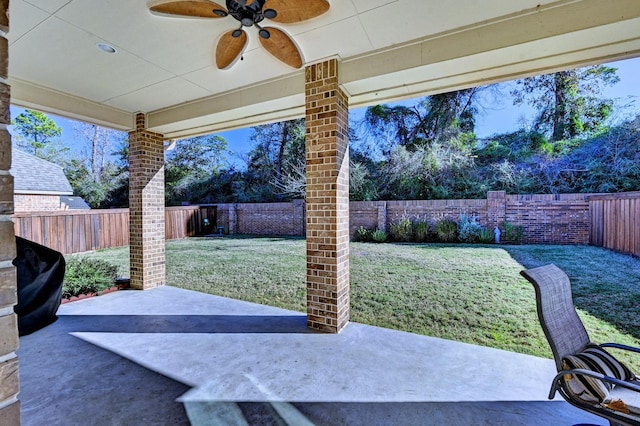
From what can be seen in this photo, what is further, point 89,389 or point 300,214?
point 300,214

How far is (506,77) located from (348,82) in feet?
5.12

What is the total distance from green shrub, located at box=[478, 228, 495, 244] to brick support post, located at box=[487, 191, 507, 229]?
27 cm

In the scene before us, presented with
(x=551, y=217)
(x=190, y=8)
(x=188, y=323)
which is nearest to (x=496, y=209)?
(x=551, y=217)

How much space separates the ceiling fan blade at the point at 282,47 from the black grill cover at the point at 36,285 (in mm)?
3360

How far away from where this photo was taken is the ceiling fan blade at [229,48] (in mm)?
2479

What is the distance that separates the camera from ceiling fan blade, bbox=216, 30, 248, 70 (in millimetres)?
2479

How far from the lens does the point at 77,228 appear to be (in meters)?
9.38

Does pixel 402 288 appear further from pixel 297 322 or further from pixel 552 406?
pixel 552 406

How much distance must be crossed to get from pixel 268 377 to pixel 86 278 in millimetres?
3897

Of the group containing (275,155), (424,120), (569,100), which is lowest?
(275,155)

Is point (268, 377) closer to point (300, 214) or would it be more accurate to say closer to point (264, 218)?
point (300, 214)

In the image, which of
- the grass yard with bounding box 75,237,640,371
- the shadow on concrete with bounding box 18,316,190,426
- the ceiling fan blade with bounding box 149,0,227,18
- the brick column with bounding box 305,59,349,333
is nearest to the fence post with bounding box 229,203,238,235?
the grass yard with bounding box 75,237,640,371

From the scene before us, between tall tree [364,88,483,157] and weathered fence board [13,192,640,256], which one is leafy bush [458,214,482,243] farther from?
tall tree [364,88,483,157]

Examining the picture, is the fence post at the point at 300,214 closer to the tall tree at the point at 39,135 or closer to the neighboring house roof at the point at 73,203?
the neighboring house roof at the point at 73,203
